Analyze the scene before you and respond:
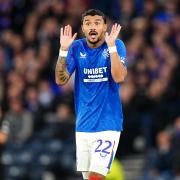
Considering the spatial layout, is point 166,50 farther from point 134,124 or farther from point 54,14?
point 54,14

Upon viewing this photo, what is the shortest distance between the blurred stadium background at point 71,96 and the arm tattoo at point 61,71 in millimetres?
5849

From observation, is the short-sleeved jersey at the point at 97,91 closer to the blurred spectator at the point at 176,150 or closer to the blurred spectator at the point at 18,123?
the blurred spectator at the point at 176,150

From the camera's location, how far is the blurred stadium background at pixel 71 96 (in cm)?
1714

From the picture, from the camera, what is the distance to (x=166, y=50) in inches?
714

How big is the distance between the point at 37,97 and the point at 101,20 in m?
9.50

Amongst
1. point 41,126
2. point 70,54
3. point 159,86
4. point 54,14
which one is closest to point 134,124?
point 159,86

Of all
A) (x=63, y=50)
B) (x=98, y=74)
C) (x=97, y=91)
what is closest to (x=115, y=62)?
(x=98, y=74)

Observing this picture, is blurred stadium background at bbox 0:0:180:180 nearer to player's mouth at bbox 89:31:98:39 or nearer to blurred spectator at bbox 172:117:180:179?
blurred spectator at bbox 172:117:180:179

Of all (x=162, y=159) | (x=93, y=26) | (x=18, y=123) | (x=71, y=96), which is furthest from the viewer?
(x=18, y=123)

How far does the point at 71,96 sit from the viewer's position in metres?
18.4

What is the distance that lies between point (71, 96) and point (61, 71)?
839cm

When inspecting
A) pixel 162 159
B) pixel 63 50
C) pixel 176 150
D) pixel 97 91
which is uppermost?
pixel 63 50

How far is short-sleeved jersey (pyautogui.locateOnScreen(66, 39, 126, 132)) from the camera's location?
1006 centimetres

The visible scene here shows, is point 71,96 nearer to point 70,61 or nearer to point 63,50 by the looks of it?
point 70,61
